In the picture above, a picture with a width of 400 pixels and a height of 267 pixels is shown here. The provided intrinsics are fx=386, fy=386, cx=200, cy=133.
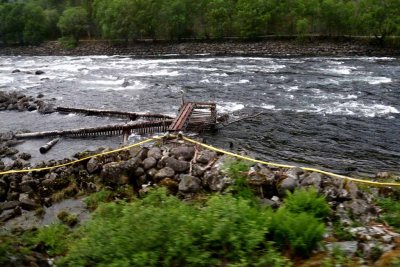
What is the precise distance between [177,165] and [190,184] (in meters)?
1.21

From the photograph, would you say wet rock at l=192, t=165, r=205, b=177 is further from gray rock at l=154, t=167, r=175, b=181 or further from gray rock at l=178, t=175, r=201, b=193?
gray rock at l=154, t=167, r=175, b=181

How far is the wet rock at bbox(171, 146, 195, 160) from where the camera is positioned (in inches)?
476

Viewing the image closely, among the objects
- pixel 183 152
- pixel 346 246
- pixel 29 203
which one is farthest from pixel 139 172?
pixel 346 246

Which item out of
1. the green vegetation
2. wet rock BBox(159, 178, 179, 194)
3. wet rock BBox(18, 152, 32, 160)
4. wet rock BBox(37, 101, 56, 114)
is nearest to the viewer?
wet rock BBox(159, 178, 179, 194)

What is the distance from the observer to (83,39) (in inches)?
2426

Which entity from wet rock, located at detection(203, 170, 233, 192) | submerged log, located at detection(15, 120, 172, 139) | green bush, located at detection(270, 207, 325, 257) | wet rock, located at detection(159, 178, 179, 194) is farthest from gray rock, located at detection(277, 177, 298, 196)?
submerged log, located at detection(15, 120, 172, 139)

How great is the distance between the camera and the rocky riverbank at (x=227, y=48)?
40781mm

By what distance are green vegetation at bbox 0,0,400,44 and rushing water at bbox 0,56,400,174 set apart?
960 cm

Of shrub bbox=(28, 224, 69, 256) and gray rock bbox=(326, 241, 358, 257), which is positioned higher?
gray rock bbox=(326, 241, 358, 257)

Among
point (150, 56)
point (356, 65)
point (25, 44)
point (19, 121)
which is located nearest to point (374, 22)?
point (356, 65)

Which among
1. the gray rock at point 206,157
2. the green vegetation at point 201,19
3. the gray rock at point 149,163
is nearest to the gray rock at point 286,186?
the gray rock at point 206,157

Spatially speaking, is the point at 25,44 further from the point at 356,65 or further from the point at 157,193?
the point at 157,193

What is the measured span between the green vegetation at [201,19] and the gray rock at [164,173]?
123 feet

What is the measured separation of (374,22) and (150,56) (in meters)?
25.7
